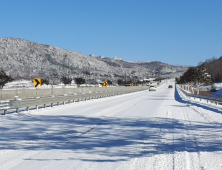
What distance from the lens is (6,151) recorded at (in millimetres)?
7086

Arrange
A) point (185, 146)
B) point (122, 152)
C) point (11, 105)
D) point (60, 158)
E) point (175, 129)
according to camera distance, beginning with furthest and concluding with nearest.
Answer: point (11, 105), point (175, 129), point (185, 146), point (122, 152), point (60, 158)

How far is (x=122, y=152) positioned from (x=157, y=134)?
2.84 meters

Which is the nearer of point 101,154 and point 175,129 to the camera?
point 101,154

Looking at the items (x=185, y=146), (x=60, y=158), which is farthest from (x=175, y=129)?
(x=60, y=158)

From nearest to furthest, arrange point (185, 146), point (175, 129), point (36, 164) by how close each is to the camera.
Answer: point (36, 164) < point (185, 146) < point (175, 129)

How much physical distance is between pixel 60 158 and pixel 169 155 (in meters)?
2.51

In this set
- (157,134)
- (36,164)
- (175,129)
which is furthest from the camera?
(175,129)

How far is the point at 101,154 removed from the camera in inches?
264

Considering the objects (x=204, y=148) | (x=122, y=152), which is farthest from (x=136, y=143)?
(x=204, y=148)

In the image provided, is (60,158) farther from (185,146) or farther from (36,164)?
(185,146)

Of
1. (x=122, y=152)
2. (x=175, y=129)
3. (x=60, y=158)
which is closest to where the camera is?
(x=60, y=158)

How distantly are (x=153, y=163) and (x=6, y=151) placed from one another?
370cm

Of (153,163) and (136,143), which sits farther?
(136,143)

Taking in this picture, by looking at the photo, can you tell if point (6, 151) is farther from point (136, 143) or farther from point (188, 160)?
point (188, 160)
